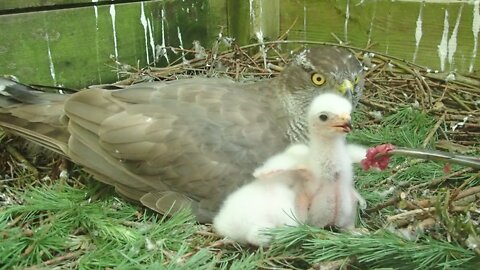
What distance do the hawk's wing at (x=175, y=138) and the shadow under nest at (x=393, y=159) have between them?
126 mm

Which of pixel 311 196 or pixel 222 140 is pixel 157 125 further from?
pixel 311 196

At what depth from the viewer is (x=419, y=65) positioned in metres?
2.58

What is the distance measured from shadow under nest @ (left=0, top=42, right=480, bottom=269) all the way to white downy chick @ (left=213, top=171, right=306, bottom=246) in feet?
0.15

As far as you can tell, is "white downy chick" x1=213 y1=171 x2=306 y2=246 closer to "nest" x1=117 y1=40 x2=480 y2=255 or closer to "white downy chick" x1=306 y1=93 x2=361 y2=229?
"white downy chick" x1=306 y1=93 x2=361 y2=229

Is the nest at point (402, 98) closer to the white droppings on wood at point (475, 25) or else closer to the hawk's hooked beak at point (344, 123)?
the white droppings on wood at point (475, 25)

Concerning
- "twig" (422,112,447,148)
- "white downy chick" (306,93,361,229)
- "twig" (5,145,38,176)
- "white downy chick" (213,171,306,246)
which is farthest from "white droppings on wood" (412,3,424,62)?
"twig" (5,145,38,176)

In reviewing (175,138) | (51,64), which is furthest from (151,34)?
(175,138)

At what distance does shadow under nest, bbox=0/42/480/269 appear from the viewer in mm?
1304

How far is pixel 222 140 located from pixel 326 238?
451 mm

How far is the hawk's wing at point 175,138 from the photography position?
5.18 ft

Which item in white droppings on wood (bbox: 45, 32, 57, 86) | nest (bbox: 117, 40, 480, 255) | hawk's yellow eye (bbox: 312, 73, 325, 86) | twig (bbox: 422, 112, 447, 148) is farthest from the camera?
white droppings on wood (bbox: 45, 32, 57, 86)

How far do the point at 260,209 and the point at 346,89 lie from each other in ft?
1.58

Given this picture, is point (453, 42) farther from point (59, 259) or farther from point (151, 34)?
point (59, 259)

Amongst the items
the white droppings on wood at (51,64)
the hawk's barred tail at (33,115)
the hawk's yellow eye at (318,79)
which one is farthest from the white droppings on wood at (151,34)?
the hawk's yellow eye at (318,79)
